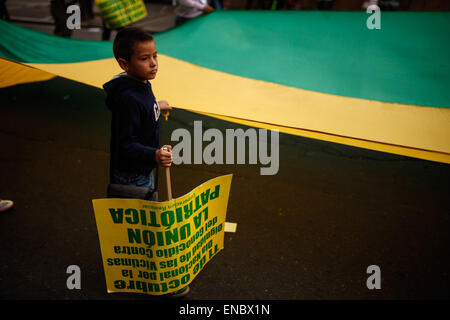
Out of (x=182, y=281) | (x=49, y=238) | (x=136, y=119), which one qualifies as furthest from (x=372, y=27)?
(x=49, y=238)

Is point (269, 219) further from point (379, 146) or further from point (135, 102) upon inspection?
point (135, 102)

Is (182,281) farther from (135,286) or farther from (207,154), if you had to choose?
(207,154)

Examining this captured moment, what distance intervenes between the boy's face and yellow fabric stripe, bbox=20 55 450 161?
892mm

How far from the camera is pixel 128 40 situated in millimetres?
1710

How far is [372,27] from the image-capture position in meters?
3.12

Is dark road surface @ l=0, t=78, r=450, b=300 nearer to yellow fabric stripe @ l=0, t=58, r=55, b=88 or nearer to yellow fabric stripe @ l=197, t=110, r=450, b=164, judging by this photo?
yellow fabric stripe @ l=197, t=110, r=450, b=164

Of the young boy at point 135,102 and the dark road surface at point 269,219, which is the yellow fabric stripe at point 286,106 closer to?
the dark road surface at point 269,219

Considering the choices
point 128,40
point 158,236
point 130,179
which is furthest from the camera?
point 130,179

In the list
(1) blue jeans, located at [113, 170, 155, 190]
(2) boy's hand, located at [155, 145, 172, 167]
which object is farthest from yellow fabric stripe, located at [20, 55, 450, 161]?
(2) boy's hand, located at [155, 145, 172, 167]

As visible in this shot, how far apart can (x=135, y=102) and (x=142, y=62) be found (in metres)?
0.19

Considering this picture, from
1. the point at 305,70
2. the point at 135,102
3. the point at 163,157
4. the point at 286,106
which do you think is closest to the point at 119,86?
the point at 135,102

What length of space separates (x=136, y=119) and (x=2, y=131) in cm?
322

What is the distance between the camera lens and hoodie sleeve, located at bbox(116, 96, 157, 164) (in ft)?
5.79

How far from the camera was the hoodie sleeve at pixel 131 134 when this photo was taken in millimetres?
1764
